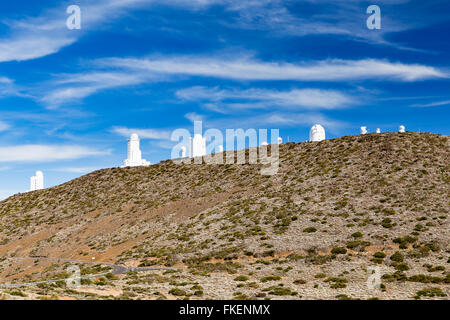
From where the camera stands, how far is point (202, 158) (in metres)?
73.8

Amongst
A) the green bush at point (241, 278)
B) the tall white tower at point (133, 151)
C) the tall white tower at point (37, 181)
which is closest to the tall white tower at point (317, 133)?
the tall white tower at point (133, 151)

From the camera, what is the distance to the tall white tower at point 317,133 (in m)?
70.5

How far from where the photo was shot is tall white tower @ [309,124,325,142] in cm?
7047

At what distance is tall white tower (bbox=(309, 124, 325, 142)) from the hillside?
5924mm

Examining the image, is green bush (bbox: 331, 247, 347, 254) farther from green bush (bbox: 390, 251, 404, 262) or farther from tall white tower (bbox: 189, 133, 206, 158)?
tall white tower (bbox: 189, 133, 206, 158)

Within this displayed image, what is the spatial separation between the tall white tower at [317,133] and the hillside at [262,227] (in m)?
5.92

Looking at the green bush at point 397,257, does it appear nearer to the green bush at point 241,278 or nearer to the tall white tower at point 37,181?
the green bush at point 241,278

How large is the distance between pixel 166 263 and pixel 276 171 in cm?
2684

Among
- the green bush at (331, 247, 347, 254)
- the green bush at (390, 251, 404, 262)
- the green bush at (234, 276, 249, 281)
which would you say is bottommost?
the green bush at (234, 276, 249, 281)

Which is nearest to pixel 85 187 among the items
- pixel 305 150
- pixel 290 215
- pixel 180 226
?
pixel 180 226

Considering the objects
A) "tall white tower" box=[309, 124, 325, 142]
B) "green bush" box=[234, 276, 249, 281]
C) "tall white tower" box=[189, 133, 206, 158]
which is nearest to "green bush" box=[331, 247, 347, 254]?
"green bush" box=[234, 276, 249, 281]

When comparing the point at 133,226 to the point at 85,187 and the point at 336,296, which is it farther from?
the point at 336,296

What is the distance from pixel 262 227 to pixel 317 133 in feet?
116

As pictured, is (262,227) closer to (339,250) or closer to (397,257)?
(339,250)
